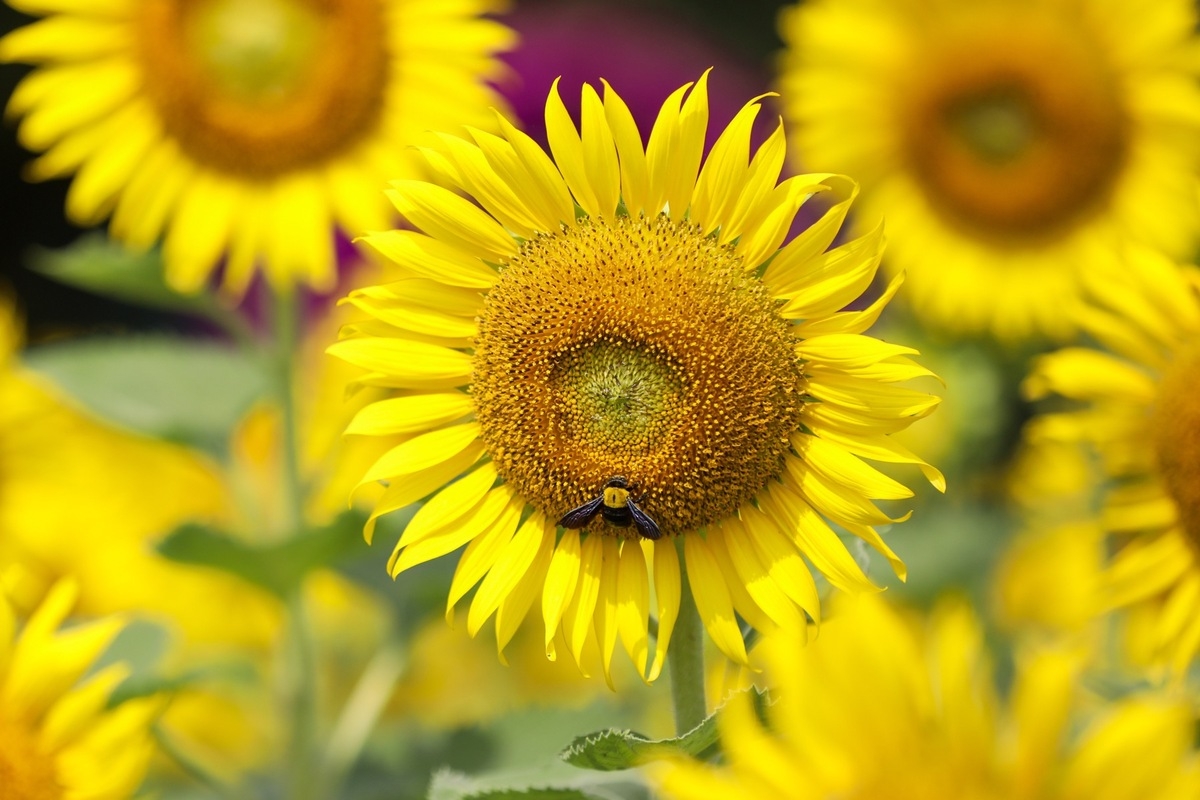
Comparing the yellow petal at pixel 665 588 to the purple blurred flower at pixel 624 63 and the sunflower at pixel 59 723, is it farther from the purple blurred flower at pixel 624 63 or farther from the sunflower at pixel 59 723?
the purple blurred flower at pixel 624 63

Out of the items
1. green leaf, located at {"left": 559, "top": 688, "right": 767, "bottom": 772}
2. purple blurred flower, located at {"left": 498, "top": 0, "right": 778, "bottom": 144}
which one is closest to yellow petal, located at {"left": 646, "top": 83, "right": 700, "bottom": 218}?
green leaf, located at {"left": 559, "top": 688, "right": 767, "bottom": 772}

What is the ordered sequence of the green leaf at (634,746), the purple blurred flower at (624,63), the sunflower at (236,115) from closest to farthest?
1. the green leaf at (634,746)
2. the sunflower at (236,115)
3. the purple blurred flower at (624,63)

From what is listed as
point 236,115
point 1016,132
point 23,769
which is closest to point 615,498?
point 23,769

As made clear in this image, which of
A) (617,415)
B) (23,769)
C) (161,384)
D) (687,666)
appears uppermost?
(617,415)

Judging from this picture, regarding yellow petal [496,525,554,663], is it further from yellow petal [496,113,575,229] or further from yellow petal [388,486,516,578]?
yellow petal [496,113,575,229]

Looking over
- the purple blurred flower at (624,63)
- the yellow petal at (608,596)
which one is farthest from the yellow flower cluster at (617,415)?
the purple blurred flower at (624,63)

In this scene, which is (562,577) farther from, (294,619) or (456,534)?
(294,619)
